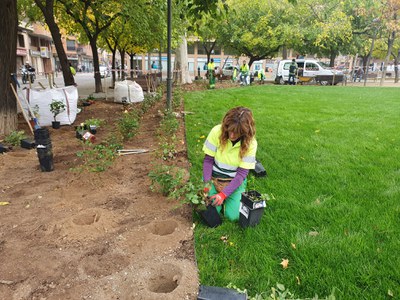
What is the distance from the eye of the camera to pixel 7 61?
6598 millimetres

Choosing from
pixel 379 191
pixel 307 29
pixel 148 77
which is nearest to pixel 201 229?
pixel 379 191

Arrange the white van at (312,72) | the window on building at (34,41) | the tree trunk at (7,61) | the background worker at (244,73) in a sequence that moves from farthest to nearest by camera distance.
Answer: the window on building at (34,41)
the white van at (312,72)
the background worker at (244,73)
the tree trunk at (7,61)

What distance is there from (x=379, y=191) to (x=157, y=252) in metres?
2.73

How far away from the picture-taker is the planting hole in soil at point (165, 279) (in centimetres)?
234

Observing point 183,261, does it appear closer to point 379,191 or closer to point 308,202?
point 308,202

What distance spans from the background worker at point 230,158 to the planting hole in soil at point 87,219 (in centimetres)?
121

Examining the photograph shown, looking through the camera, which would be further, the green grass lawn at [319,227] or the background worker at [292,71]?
the background worker at [292,71]

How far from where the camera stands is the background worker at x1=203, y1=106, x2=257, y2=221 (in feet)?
9.68

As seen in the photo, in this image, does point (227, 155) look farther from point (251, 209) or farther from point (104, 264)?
point (104, 264)

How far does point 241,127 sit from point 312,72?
2313 centimetres

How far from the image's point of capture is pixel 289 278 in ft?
7.75

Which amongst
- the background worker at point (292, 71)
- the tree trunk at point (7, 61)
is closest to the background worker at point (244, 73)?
the background worker at point (292, 71)

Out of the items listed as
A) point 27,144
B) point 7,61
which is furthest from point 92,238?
point 7,61

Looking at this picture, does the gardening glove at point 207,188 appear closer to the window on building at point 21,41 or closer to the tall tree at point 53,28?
the tall tree at point 53,28
